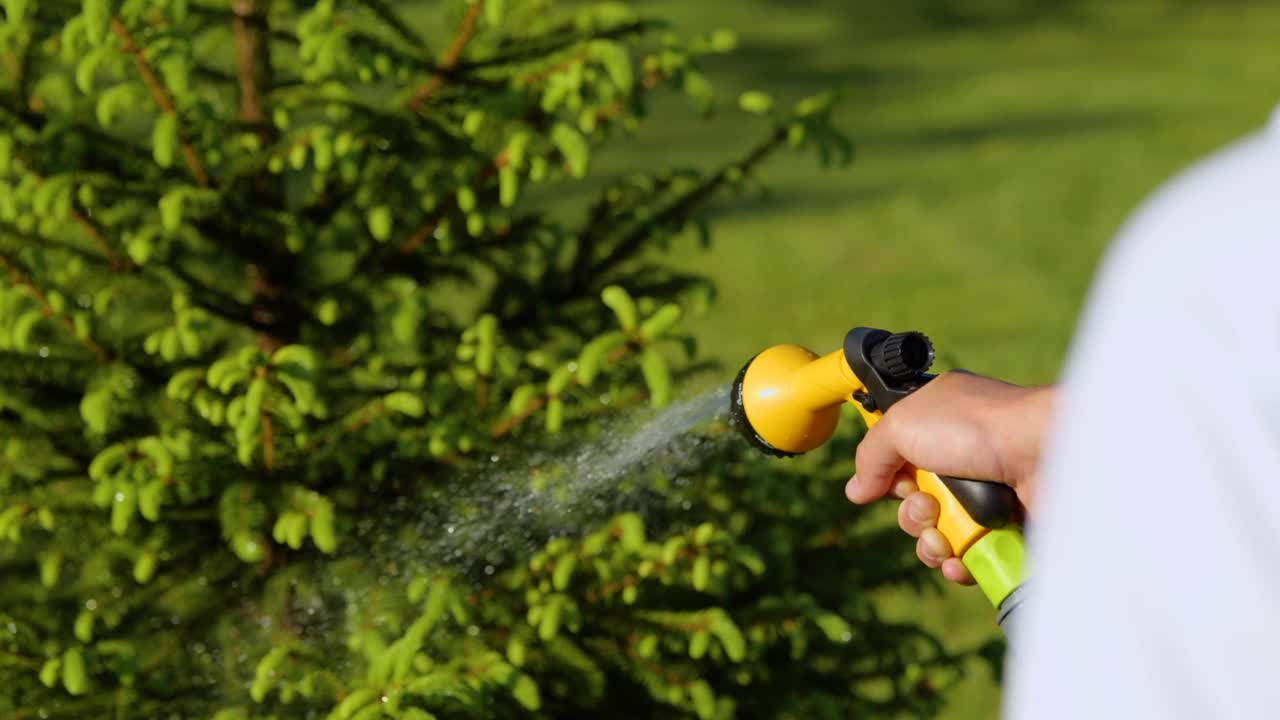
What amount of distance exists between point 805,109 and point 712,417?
0.76 meters

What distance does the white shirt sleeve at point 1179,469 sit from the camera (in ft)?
2.14

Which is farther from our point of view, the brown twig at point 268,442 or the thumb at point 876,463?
the brown twig at point 268,442

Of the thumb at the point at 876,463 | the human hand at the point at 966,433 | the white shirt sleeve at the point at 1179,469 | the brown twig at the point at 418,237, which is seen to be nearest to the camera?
the white shirt sleeve at the point at 1179,469

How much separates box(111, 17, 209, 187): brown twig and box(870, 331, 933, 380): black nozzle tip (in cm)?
144

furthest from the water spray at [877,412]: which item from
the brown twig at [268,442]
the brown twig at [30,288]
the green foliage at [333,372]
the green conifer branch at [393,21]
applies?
the brown twig at [30,288]

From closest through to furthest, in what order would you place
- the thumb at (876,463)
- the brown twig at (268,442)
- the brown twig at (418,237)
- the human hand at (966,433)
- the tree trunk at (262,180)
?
1. the human hand at (966,433)
2. the thumb at (876,463)
3. the brown twig at (268,442)
4. the tree trunk at (262,180)
5. the brown twig at (418,237)

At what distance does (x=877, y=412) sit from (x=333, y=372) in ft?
4.67

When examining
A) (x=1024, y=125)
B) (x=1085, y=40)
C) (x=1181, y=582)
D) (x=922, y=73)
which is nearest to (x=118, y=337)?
(x=1181, y=582)

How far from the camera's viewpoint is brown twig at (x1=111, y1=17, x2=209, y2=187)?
231cm

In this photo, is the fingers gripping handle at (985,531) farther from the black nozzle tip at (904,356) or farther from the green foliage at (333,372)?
the green foliage at (333,372)

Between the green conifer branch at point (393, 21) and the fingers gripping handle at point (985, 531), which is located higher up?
the green conifer branch at point (393, 21)

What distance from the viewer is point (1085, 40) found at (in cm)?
1764

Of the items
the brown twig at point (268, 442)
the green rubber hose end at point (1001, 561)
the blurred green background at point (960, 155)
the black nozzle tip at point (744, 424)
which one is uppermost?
the green rubber hose end at point (1001, 561)

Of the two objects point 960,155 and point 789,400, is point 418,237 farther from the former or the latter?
point 960,155
